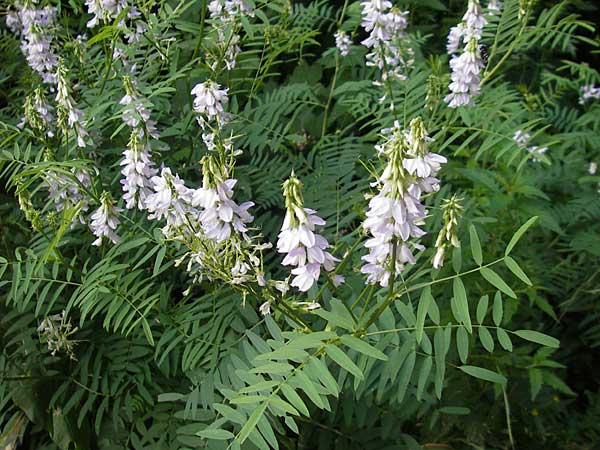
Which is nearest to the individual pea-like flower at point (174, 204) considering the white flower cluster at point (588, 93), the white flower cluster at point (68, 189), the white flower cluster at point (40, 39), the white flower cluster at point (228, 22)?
the white flower cluster at point (68, 189)

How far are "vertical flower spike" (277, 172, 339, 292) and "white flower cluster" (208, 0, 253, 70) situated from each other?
969mm

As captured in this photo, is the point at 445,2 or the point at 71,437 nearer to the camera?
the point at 71,437

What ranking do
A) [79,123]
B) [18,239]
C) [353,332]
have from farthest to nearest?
[18,239]
[79,123]
[353,332]

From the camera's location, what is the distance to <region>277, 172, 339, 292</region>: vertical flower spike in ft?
3.96

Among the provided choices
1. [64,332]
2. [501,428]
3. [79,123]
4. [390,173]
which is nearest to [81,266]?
[64,332]

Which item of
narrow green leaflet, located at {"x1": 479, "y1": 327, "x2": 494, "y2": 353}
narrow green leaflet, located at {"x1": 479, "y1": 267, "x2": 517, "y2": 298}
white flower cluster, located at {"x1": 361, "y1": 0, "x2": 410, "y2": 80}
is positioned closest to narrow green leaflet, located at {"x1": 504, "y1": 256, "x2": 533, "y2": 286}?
narrow green leaflet, located at {"x1": 479, "y1": 267, "x2": 517, "y2": 298}

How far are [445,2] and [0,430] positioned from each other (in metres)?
3.60

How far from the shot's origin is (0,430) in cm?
221

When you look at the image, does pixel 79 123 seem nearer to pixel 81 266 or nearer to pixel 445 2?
pixel 81 266

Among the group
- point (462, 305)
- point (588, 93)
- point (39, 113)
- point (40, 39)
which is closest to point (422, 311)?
point (462, 305)

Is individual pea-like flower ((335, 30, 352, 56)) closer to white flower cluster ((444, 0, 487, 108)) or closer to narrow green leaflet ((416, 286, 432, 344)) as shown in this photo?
white flower cluster ((444, 0, 487, 108))

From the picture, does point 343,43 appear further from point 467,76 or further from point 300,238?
point 300,238

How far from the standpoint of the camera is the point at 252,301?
6.24 ft

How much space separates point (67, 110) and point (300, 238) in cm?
96
